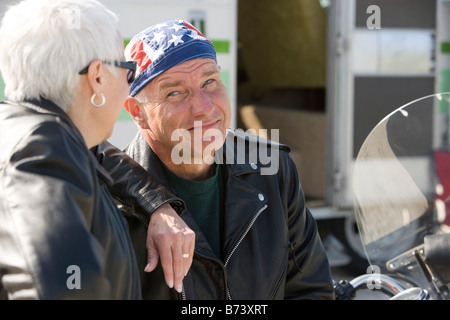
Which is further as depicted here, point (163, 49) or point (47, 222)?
point (163, 49)

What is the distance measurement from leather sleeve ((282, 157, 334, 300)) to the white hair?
2.78 feet

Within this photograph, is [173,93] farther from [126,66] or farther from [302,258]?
[302,258]

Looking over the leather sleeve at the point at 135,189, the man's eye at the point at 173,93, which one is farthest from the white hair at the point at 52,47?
the man's eye at the point at 173,93

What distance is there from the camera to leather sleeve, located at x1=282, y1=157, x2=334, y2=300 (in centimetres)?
183

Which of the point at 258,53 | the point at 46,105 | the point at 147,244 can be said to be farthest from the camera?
the point at 258,53

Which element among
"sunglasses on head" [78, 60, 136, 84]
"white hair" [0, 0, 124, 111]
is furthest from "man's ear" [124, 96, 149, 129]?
"white hair" [0, 0, 124, 111]

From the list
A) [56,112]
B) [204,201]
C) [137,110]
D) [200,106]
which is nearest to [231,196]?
[204,201]

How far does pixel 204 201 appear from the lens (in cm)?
178

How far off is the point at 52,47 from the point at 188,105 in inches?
24.8

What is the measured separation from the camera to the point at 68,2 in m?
1.21

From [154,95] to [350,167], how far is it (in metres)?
3.31

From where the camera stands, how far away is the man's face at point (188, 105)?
5.70ft

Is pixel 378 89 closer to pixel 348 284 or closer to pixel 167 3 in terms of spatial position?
pixel 167 3

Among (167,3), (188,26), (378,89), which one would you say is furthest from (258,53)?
(188,26)
